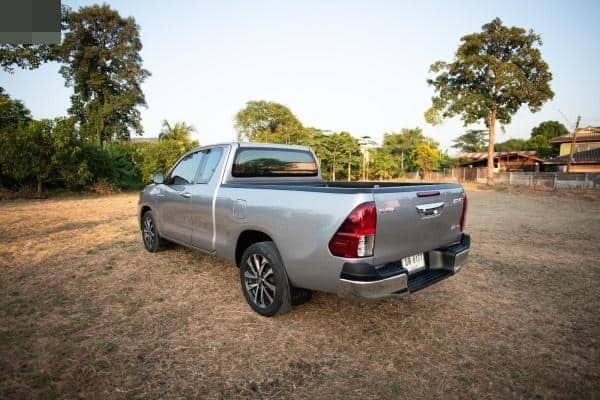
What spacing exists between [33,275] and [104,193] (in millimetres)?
15081

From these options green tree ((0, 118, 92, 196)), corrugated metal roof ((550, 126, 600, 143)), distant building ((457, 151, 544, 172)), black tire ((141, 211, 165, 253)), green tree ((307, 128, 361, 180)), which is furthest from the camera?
distant building ((457, 151, 544, 172))

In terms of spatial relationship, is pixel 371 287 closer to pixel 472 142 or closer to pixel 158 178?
→ pixel 158 178

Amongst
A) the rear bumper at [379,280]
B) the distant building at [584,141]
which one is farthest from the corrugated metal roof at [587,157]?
the rear bumper at [379,280]

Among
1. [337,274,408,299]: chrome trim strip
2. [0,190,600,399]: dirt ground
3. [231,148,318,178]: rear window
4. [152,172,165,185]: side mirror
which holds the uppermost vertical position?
[231,148,318,178]: rear window

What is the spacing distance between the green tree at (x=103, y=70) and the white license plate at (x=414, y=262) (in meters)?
38.8

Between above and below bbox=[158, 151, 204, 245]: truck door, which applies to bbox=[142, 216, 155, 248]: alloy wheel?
below

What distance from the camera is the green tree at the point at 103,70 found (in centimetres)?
3441

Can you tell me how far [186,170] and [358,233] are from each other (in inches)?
130

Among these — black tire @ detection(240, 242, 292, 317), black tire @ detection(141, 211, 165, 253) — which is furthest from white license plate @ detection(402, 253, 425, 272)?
black tire @ detection(141, 211, 165, 253)

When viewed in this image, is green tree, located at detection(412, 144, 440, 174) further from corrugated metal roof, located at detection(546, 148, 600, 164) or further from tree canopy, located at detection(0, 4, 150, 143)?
tree canopy, located at detection(0, 4, 150, 143)

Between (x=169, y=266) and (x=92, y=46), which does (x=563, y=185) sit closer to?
(x=169, y=266)

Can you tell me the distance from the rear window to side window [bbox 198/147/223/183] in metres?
0.33

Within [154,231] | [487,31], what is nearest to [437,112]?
[487,31]

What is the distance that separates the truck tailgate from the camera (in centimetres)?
255
